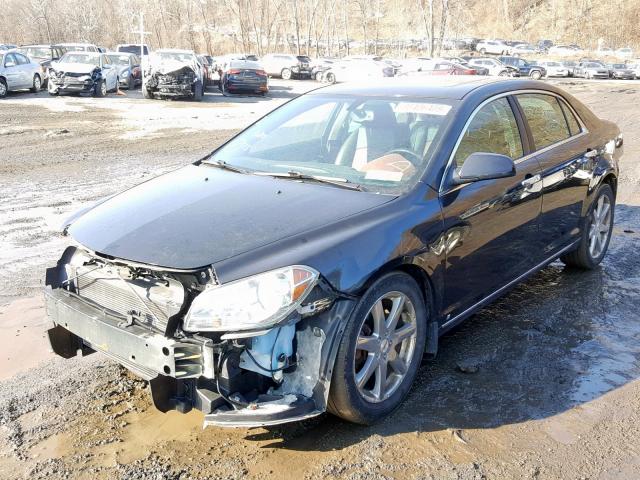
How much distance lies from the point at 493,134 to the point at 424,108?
0.52 m

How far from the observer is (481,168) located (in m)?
3.67

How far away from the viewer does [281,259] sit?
9.58 ft

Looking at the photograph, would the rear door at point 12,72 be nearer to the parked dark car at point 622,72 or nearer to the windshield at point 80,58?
the windshield at point 80,58

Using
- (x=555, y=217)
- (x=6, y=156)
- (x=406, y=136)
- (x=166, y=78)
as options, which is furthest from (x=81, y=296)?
(x=166, y=78)

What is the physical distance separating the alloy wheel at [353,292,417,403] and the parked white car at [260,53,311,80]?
128 ft

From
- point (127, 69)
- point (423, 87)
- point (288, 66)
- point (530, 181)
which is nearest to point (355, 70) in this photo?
point (288, 66)

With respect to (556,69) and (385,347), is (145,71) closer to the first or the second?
(385,347)

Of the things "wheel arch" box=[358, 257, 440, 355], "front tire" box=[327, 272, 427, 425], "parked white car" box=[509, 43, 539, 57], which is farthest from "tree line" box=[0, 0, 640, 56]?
"front tire" box=[327, 272, 427, 425]

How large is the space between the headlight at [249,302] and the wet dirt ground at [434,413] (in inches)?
28.1

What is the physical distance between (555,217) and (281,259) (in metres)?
2.75

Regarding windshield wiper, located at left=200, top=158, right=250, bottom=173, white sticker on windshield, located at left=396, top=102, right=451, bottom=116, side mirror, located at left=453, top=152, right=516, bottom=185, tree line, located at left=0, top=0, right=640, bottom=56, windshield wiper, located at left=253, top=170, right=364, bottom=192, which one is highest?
tree line, located at left=0, top=0, right=640, bottom=56

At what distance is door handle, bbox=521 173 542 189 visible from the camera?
14.2ft

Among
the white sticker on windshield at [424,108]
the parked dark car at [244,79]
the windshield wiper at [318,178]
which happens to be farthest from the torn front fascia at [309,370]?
the parked dark car at [244,79]

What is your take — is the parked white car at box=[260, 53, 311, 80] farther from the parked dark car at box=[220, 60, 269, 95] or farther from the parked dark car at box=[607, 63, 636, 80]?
the parked dark car at box=[607, 63, 636, 80]
